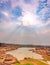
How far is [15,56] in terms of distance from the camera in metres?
2.97

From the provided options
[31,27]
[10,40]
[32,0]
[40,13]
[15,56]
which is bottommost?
[15,56]

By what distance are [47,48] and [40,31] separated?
1.00ft

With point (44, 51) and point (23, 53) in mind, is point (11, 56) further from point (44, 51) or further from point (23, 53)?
point (44, 51)

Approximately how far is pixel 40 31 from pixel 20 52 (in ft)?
1.57

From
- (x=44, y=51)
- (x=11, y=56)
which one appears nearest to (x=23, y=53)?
(x=11, y=56)

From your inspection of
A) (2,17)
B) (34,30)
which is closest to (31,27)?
(34,30)

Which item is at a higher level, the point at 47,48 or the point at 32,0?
the point at 32,0

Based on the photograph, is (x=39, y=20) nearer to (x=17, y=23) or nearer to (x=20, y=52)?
(x=17, y=23)

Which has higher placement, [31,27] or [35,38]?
[31,27]

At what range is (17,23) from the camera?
306cm

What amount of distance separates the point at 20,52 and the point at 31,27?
450 mm

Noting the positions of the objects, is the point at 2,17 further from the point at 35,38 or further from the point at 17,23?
the point at 35,38

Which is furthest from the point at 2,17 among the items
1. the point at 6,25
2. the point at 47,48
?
the point at 47,48

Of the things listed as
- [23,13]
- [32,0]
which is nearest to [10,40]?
[23,13]
